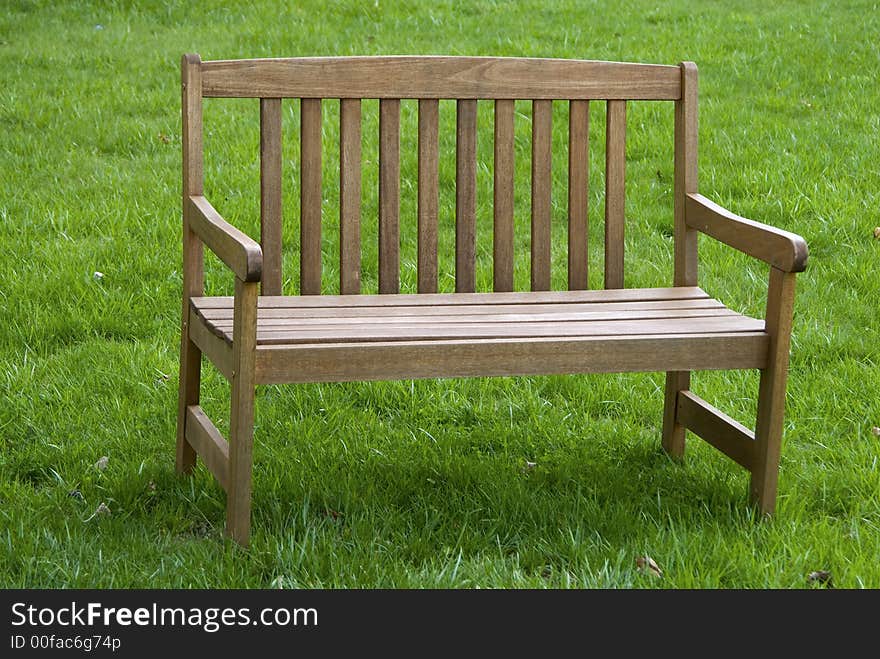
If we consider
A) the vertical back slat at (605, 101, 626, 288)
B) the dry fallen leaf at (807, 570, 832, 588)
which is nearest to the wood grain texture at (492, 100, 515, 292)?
the vertical back slat at (605, 101, 626, 288)

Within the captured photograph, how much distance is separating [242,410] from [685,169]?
1539 mm

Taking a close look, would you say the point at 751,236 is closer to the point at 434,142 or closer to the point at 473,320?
the point at 473,320

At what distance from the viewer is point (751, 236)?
322cm

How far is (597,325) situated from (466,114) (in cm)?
74

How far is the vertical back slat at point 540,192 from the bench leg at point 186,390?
0.99 metres

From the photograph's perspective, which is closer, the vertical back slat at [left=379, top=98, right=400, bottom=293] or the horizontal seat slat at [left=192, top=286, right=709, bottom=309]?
the horizontal seat slat at [left=192, top=286, right=709, bottom=309]

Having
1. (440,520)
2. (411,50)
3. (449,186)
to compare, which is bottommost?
(440,520)

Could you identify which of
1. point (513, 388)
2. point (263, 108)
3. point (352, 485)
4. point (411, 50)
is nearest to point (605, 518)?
point (352, 485)

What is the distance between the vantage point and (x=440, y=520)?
3.21 metres

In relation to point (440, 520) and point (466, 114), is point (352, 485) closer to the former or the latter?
point (440, 520)

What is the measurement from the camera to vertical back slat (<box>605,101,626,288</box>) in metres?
3.56

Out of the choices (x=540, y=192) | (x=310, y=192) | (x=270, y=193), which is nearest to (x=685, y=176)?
(x=540, y=192)

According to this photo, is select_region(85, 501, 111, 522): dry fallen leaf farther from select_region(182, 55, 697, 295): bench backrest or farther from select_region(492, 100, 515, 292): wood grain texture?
select_region(492, 100, 515, 292): wood grain texture

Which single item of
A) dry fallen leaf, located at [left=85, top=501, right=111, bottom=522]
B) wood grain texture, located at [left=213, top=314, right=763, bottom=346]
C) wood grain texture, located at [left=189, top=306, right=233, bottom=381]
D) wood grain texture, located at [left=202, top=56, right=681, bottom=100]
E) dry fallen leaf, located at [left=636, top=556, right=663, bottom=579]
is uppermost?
Result: wood grain texture, located at [left=202, top=56, right=681, bottom=100]
